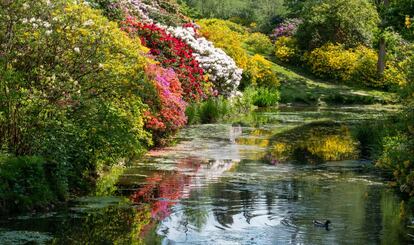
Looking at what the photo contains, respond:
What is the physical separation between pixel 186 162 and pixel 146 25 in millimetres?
11446

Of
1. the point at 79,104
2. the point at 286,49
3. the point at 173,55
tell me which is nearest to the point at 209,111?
the point at 173,55

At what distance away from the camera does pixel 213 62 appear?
33469 millimetres

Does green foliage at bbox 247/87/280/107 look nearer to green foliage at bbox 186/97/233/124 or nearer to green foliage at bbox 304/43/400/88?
green foliage at bbox 186/97/233/124

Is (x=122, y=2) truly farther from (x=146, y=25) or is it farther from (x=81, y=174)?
(x=81, y=174)

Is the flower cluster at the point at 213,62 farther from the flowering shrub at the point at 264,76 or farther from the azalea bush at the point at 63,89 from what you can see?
the azalea bush at the point at 63,89

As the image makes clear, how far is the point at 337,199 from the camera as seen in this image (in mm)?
14734

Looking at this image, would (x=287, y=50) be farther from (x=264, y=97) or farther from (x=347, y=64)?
(x=264, y=97)

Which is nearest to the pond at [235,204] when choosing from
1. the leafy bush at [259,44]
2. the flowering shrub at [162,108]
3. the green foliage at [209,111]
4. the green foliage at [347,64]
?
the flowering shrub at [162,108]

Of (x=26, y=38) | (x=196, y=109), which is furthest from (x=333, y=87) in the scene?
(x=26, y=38)

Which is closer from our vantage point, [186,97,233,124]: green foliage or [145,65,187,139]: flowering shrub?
[145,65,187,139]: flowering shrub

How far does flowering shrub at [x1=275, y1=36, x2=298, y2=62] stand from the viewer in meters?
55.3

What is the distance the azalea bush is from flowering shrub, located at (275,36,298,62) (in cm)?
4035

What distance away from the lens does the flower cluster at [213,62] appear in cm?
3312

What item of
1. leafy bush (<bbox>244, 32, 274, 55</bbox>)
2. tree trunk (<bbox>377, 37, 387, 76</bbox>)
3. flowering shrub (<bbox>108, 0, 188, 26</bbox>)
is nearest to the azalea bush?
flowering shrub (<bbox>108, 0, 188, 26</bbox>)
